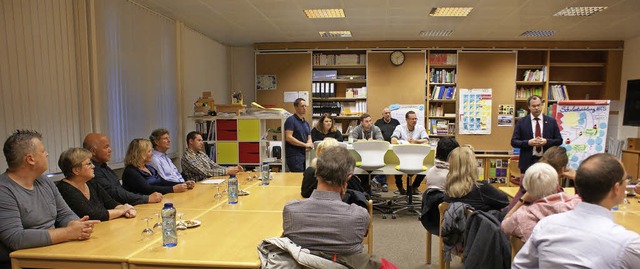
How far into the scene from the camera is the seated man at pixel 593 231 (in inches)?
58.2

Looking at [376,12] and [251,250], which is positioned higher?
[376,12]

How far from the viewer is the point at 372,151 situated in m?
5.15

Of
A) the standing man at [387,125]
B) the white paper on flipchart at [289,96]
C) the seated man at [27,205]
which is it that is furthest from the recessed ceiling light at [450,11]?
the seated man at [27,205]

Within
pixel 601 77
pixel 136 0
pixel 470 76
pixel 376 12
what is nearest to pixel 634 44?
pixel 601 77

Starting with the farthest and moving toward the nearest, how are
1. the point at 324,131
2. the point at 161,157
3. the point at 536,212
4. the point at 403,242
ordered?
the point at 324,131 < the point at 403,242 < the point at 161,157 < the point at 536,212

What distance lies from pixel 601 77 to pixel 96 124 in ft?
30.6

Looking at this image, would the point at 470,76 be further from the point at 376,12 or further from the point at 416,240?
the point at 416,240

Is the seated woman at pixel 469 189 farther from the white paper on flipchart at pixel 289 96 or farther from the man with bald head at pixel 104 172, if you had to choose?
the white paper on flipchart at pixel 289 96

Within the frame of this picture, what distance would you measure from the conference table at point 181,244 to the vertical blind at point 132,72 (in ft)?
7.19

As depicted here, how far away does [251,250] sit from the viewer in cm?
202

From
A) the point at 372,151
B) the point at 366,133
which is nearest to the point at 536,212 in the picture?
the point at 372,151

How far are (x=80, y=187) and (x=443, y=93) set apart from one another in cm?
709

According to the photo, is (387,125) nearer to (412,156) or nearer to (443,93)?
(443,93)

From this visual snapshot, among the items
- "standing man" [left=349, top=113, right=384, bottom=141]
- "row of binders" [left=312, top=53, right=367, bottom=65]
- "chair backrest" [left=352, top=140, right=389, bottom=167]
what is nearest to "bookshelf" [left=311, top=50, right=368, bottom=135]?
"row of binders" [left=312, top=53, right=367, bottom=65]
